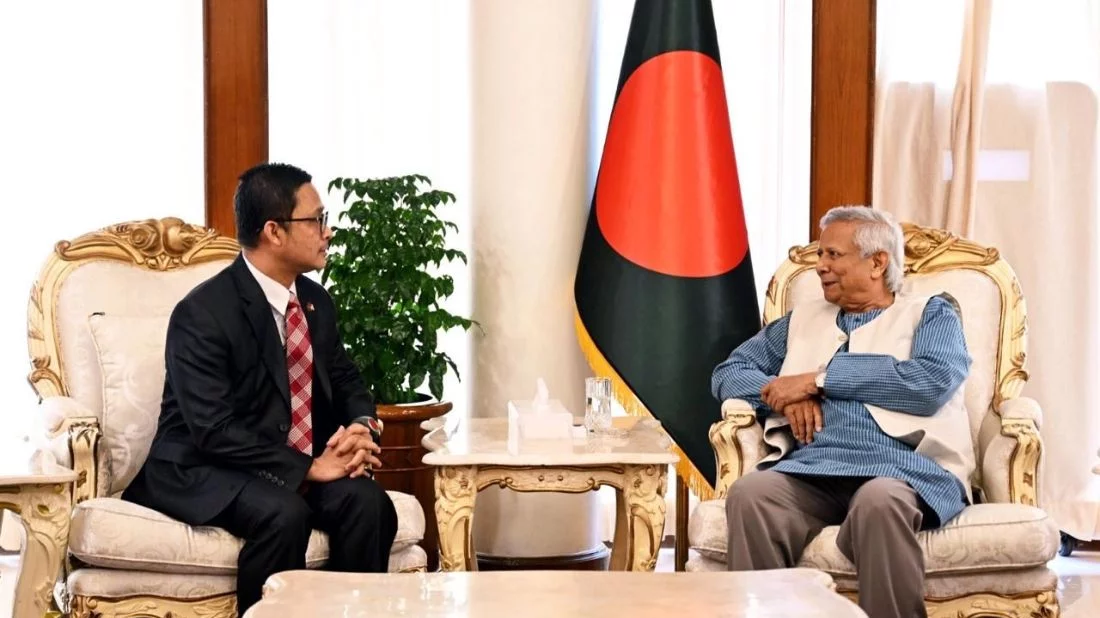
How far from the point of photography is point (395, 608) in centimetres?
216

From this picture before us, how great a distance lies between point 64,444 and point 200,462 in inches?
11.6

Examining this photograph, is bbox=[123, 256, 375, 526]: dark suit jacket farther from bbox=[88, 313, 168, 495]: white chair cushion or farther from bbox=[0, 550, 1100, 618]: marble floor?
bbox=[0, 550, 1100, 618]: marble floor

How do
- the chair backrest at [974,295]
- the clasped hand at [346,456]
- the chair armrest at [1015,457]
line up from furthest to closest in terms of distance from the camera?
the chair backrest at [974,295] → the chair armrest at [1015,457] → the clasped hand at [346,456]

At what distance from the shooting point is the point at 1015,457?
294 cm

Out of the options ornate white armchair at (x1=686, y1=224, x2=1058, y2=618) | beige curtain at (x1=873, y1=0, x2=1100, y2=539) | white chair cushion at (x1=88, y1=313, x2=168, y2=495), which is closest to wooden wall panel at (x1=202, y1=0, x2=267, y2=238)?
white chair cushion at (x1=88, y1=313, x2=168, y2=495)

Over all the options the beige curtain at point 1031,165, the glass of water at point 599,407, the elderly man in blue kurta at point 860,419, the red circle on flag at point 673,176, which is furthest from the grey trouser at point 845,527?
the beige curtain at point 1031,165

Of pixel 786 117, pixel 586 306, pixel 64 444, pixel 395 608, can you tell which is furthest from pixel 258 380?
pixel 786 117

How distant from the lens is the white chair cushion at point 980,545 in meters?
2.71

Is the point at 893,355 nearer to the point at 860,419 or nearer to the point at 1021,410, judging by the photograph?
the point at 860,419

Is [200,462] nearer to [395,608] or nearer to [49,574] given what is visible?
[49,574]

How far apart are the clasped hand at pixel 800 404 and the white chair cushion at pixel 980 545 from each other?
318 millimetres

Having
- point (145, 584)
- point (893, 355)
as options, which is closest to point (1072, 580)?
point (893, 355)

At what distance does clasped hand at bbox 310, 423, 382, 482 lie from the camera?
2.82 meters

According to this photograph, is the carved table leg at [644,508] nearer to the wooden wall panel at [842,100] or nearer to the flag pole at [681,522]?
the flag pole at [681,522]
